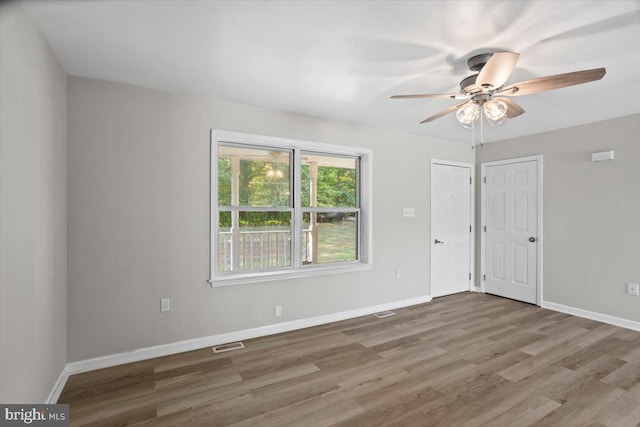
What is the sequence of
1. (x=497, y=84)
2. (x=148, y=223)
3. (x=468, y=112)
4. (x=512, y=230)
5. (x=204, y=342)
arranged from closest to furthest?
(x=497, y=84) → (x=468, y=112) → (x=148, y=223) → (x=204, y=342) → (x=512, y=230)

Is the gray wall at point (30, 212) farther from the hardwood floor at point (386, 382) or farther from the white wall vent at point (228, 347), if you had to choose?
the white wall vent at point (228, 347)

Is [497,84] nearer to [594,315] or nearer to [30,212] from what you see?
[30,212]

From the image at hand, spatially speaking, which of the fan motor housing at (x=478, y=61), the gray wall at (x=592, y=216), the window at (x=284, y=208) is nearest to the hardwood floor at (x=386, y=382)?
the gray wall at (x=592, y=216)

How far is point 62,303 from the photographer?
247 cm

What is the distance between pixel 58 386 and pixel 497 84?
378 cm

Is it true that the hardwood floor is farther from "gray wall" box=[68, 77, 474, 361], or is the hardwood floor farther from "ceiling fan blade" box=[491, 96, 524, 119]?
"ceiling fan blade" box=[491, 96, 524, 119]

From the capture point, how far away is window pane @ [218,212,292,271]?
338 cm

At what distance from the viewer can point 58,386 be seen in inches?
92.0

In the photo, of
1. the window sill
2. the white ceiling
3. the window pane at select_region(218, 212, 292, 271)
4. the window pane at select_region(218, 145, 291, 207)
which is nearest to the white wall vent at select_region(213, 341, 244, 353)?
the window sill

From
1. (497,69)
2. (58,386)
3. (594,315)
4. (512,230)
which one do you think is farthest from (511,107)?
(58,386)

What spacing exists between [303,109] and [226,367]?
8.81 feet

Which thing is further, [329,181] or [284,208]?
[329,181]

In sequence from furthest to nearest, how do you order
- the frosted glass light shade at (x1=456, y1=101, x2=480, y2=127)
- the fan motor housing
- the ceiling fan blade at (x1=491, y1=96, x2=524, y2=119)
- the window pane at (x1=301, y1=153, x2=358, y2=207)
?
the window pane at (x1=301, y1=153, x2=358, y2=207), the frosted glass light shade at (x1=456, y1=101, x2=480, y2=127), the ceiling fan blade at (x1=491, y1=96, x2=524, y2=119), the fan motor housing

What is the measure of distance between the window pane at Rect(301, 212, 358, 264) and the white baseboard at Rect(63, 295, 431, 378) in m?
0.69
